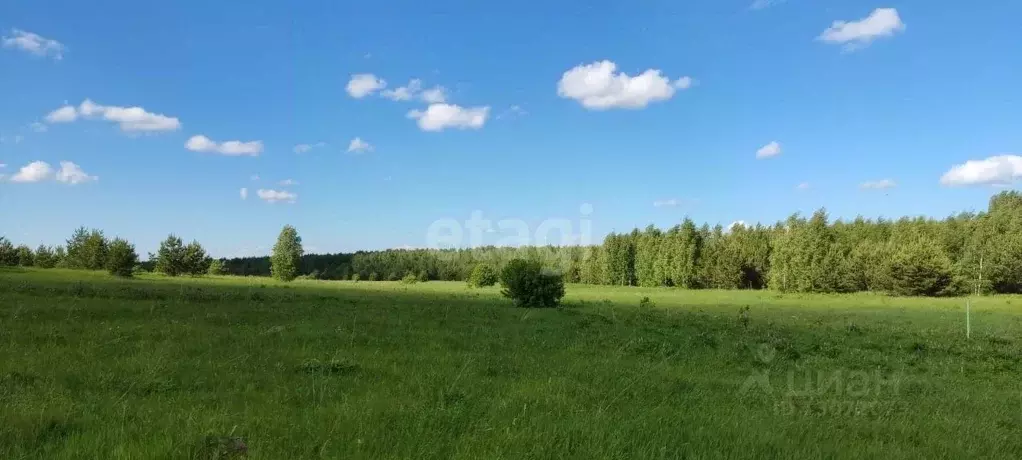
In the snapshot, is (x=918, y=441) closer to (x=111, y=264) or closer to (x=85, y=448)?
(x=85, y=448)

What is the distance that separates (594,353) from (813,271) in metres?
71.2

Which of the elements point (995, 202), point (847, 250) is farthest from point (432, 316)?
point (995, 202)

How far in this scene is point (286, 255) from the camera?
93750mm

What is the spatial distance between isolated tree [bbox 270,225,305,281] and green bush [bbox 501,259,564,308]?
64.1 metres

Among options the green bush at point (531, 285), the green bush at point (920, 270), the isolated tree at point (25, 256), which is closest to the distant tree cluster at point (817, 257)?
the green bush at point (920, 270)

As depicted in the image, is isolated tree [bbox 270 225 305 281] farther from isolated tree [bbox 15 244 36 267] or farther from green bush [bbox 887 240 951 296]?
green bush [bbox 887 240 951 296]

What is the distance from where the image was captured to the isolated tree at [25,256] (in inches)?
3041

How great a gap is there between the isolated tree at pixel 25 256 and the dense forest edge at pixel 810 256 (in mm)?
316

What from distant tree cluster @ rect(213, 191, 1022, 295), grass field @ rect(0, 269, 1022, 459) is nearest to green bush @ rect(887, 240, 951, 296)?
distant tree cluster @ rect(213, 191, 1022, 295)

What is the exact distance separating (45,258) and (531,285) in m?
84.3

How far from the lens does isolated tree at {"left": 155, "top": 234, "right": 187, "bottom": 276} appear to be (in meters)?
76.2

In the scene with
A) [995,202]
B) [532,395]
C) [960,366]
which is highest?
[995,202]

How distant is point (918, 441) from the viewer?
23.5 feet

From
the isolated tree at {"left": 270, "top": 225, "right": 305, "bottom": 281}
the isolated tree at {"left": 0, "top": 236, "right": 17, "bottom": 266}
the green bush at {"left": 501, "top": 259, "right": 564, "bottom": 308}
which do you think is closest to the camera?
the green bush at {"left": 501, "top": 259, "right": 564, "bottom": 308}
